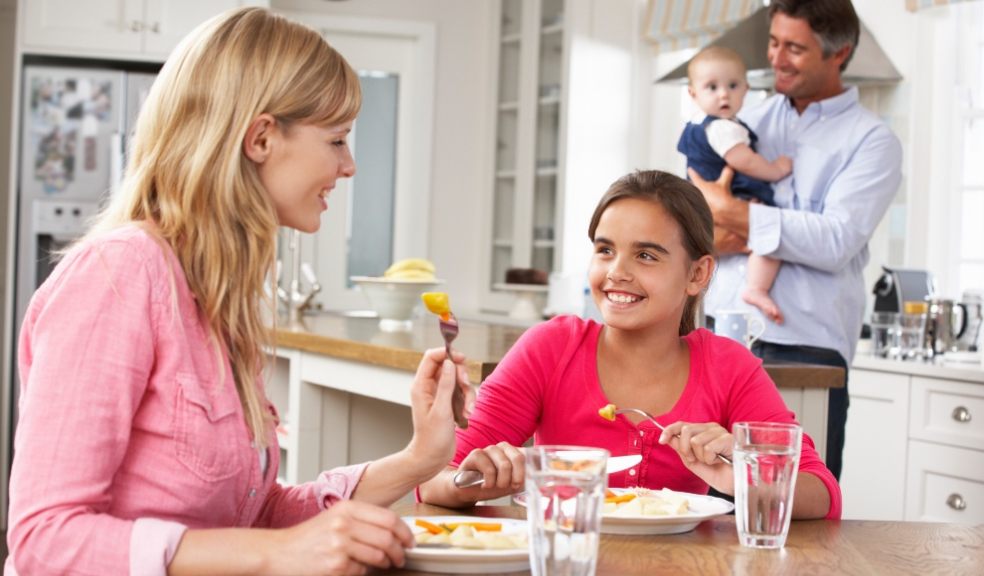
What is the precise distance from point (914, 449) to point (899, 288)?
2.42 ft

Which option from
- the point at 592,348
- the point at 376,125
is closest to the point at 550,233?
the point at 376,125

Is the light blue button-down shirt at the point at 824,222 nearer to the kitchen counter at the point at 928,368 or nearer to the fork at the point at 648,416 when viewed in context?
the kitchen counter at the point at 928,368

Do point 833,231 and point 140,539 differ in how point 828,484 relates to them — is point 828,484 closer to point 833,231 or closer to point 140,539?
point 140,539

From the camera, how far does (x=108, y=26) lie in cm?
493

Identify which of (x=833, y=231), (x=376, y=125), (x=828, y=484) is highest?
(x=376, y=125)

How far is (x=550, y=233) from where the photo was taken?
5727 millimetres

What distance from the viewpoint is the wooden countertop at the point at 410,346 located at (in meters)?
2.32

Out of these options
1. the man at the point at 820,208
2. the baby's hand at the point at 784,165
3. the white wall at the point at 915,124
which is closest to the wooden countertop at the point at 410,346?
the man at the point at 820,208

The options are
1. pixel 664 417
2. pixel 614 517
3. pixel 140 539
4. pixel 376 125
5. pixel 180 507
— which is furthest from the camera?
pixel 376 125

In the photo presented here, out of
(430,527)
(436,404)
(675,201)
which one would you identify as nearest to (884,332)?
(675,201)

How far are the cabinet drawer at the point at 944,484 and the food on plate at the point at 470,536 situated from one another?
2.58 metres

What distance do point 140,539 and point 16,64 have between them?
421 cm

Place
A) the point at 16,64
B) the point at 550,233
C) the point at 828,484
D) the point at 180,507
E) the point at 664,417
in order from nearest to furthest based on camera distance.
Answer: the point at 180,507, the point at 828,484, the point at 664,417, the point at 16,64, the point at 550,233

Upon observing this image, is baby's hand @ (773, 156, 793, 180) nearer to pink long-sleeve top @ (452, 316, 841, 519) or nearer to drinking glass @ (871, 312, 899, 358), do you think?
pink long-sleeve top @ (452, 316, 841, 519)
